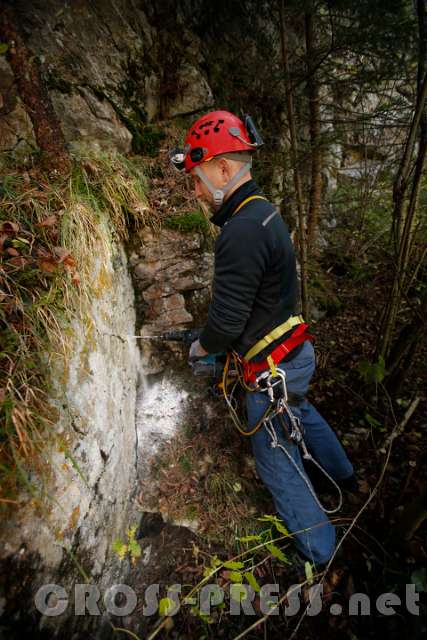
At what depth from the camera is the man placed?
191 cm

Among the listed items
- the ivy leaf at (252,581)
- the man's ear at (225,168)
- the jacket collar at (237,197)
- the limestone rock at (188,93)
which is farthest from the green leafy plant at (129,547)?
the limestone rock at (188,93)

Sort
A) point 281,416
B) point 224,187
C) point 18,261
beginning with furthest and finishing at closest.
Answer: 1. point 281,416
2. point 224,187
3. point 18,261

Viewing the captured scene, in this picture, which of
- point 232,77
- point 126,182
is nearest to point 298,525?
point 126,182

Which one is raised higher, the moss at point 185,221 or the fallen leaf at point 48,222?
the fallen leaf at point 48,222

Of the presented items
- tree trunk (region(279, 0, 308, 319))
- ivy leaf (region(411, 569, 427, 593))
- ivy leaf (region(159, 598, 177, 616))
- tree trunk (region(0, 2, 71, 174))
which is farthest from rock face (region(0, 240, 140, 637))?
tree trunk (region(279, 0, 308, 319))

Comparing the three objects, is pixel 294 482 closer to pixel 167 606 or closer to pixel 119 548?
pixel 167 606

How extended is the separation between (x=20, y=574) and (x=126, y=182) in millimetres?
3033

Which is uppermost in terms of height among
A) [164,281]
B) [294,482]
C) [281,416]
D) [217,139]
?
[217,139]

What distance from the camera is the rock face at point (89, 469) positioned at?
1.41 meters

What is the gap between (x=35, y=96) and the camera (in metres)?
2.29

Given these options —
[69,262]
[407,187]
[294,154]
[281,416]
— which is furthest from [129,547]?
[294,154]

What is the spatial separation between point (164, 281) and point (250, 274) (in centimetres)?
159

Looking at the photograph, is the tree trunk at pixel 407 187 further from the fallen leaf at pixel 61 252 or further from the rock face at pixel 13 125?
the rock face at pixel 13 125

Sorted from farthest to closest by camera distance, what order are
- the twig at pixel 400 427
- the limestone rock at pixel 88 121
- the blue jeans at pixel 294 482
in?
1. the limestone rock at pixel 88 121
2. the twig at pixel 400 427
3. the blue jeans at pixel 294 482
